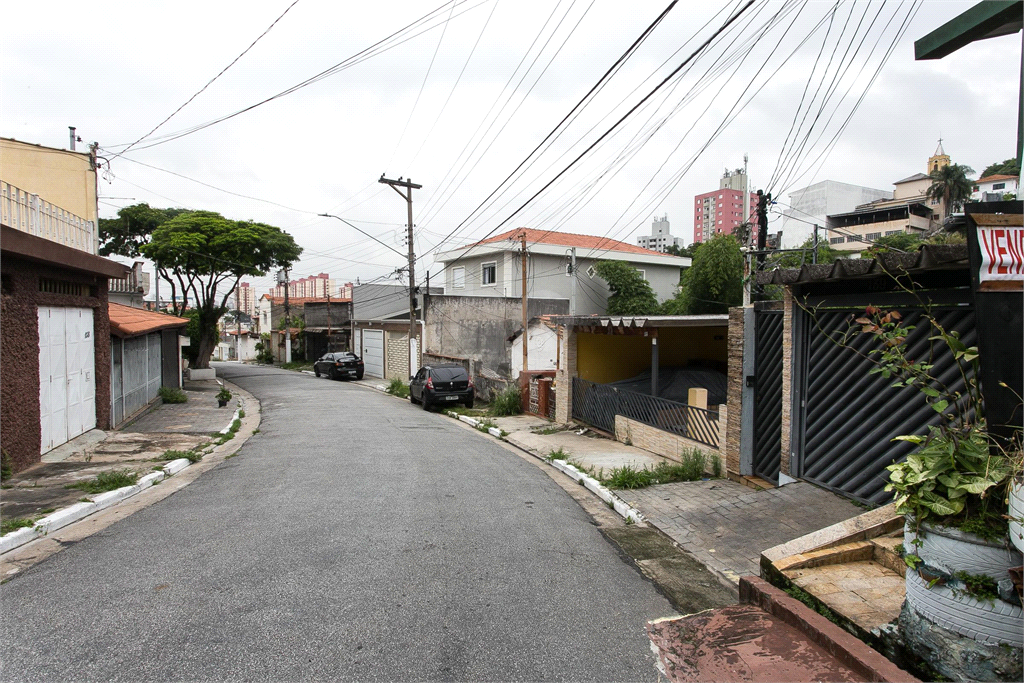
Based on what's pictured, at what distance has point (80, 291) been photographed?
10.9m

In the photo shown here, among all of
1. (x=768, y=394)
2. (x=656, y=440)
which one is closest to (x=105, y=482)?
(x=656, y=440)

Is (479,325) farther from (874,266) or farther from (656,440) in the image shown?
(874,266)

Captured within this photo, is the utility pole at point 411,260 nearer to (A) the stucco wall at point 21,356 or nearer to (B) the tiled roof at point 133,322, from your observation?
(B) the tiled roof at point 133,322

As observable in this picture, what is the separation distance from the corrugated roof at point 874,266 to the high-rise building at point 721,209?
2096cm

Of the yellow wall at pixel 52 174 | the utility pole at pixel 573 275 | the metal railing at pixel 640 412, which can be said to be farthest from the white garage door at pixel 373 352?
the metal railing at pixel 640 412

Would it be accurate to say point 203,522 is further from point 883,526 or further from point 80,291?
point 80,291

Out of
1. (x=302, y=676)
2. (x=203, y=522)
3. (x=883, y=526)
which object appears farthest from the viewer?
(x=203, y=522)

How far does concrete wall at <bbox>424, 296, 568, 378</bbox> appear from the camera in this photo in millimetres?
22469

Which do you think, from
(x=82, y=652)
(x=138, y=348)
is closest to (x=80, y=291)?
(x=138, y=348)

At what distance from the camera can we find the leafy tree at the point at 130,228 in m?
30.1

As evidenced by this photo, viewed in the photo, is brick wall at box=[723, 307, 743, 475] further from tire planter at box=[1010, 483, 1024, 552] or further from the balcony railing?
the balcony railing

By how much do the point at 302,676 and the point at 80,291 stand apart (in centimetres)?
1070

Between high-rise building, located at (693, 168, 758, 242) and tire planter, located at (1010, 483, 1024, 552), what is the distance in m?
25.5

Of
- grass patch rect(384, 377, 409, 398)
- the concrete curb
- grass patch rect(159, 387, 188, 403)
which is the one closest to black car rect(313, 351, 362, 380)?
grass patch rect(384, 377, 409, 398)
